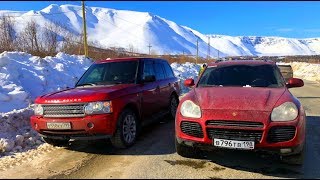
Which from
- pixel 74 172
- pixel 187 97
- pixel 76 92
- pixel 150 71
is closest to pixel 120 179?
pixel 74 172

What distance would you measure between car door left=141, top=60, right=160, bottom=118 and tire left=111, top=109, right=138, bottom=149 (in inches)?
21.8

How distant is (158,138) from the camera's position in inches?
296

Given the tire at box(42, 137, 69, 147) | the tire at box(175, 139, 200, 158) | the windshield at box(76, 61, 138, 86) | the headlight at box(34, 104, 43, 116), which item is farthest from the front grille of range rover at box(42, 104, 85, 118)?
the tire at box(175, 139, 200, 158)

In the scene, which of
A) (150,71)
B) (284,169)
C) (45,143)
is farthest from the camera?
(150,71)

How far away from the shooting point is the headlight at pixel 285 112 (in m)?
5.16

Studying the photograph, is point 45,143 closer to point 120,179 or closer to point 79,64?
point 120,179

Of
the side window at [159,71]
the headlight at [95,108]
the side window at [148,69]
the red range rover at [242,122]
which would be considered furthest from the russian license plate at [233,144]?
the side window at [159,71]

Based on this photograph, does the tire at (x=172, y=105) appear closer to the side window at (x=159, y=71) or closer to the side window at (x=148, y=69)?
the side window at (x=159, y=71)

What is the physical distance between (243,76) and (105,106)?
254 cm

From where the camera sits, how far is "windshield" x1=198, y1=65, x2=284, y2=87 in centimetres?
654

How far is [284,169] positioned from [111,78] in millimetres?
3874

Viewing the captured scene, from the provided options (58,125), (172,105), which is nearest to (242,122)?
(58,125)

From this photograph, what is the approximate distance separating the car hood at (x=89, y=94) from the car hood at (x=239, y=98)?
4.58ft

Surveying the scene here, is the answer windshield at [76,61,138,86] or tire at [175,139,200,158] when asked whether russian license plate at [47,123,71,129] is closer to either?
windshield at [76,61,138,86]
